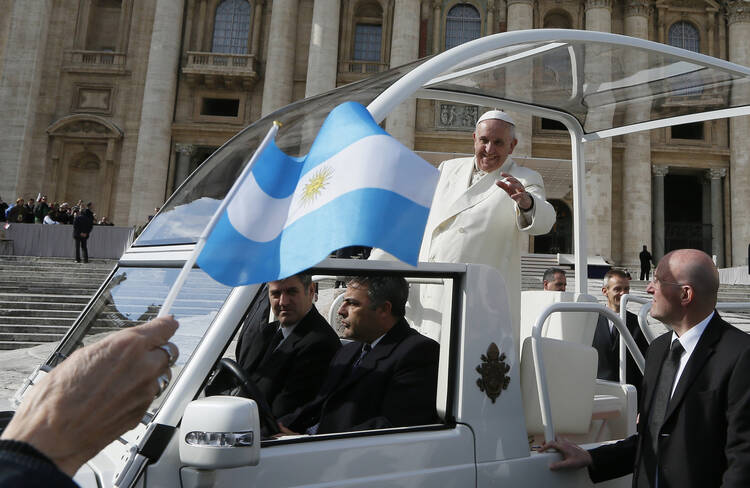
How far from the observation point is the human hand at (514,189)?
2633mm

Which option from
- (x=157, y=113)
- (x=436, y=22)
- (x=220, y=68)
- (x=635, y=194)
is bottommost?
(x=635, y=194)

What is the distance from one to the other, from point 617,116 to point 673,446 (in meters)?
2.83

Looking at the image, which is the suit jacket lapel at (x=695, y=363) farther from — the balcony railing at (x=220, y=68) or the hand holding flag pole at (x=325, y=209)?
the balcony railing at (x=220, y=68)

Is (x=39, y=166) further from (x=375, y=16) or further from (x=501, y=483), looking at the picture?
(x=501, y=483)

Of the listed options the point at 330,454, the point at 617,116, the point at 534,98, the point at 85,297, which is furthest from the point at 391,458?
the point at 85,297

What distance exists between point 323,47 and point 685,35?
1763 cm

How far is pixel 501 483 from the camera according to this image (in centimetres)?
203

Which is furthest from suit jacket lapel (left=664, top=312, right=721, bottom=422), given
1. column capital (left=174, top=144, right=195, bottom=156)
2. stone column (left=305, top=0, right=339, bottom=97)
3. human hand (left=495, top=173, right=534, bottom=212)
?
column capital (left=174, top=144, right=195, bottom=156)

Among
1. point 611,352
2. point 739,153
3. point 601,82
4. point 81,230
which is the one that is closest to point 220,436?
point 601,82

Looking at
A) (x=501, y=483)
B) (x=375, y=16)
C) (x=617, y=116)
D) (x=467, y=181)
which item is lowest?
(x=501, y=483)

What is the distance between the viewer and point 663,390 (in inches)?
82.8

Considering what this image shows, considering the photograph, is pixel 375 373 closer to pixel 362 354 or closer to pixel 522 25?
pixel 362 354

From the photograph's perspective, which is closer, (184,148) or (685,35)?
(184,148)

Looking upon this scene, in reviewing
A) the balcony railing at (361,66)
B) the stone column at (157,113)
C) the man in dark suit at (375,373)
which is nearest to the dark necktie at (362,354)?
the man in dark suit at (375,373)
